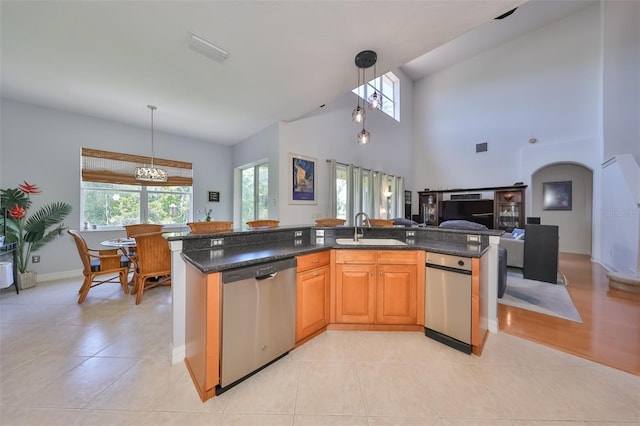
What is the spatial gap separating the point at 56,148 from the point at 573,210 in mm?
11982

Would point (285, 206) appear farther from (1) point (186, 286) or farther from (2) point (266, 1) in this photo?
(2) point (266, 1)

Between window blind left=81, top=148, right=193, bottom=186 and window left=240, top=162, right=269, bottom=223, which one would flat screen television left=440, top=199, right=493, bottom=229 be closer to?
window left=240, top=162, right=269, bottom=223

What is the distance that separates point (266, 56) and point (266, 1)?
699mm

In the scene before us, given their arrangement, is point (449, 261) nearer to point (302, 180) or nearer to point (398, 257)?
point (398, 257)

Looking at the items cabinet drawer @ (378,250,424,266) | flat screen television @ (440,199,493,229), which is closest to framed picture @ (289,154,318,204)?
cabinet drawer @ (378,250,424,266)

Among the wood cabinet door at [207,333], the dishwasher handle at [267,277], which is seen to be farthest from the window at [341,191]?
the wood cabinet door at [207,333]

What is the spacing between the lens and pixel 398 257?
227 centimetres

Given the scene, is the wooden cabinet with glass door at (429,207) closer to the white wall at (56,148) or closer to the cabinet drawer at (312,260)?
the cabinet drawer at (312,260)

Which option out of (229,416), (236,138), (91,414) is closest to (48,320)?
(91,414)

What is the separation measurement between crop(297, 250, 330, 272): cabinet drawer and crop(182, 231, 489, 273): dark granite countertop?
5cm

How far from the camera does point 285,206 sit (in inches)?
176

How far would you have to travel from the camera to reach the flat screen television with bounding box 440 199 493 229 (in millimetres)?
7012

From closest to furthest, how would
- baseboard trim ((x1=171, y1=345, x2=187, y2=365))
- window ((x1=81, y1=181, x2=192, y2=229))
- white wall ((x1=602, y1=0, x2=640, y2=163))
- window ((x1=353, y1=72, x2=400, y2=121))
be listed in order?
baseboard trim ((x1=171, y1=345, x2=187, y2=365)) → window ((x1=81, y1=181, x2=192, y2=229)) → white wall ((x1=602, y1=0, x2=640, y2=163)) → window ((x1=353, y1=72, x2=400, y2=121))

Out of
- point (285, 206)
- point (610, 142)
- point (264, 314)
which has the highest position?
point (610, 142)
